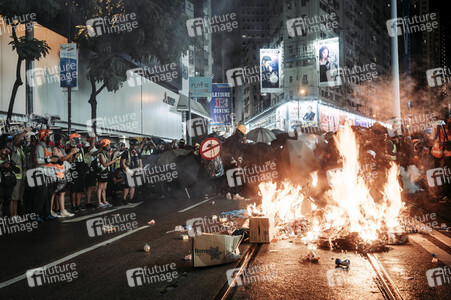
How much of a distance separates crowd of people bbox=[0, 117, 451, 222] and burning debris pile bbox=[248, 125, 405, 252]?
1886 millimetres

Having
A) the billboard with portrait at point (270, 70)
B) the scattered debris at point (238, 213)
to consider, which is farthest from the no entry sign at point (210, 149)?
the billboard with portrait at point (270, 70)

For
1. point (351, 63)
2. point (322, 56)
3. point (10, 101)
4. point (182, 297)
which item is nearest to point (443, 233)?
point (182, 297)

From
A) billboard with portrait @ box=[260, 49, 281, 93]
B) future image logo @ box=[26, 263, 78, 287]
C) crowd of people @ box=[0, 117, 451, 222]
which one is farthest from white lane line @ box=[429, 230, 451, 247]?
billboard with portrait @ box=[260, 49, 281, 93]

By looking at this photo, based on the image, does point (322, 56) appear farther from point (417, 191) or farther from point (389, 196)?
point (389, 196)

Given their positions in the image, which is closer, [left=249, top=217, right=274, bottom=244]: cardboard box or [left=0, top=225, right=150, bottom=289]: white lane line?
[left=0, top=225, right=150, bottom=289]: white lane line

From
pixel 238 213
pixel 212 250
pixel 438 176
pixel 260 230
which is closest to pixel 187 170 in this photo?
pixel 238 213

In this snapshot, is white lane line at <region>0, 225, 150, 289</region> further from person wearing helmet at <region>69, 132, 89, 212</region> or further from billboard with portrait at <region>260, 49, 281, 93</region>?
billboard with portrait at <region>260, 49, 281, 93</region>

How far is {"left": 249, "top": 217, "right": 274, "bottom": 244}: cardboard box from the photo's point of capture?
6.66 meters

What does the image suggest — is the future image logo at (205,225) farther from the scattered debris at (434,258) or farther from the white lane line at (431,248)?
the scattered debris at (434,258)

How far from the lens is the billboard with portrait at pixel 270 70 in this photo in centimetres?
4441

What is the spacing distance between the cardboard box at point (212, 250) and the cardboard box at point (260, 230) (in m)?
1.27

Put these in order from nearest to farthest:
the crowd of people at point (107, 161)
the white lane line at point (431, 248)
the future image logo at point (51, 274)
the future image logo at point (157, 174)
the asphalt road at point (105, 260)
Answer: the asphalt road at point (105, 260), the future image logo at point (51, 274), the white lane line at point (431, 248), the crowd of people at point (107, 161), the future image logo at point (157, 174)

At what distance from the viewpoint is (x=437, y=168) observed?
37.1ft

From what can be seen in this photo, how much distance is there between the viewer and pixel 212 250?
5.31 meters
